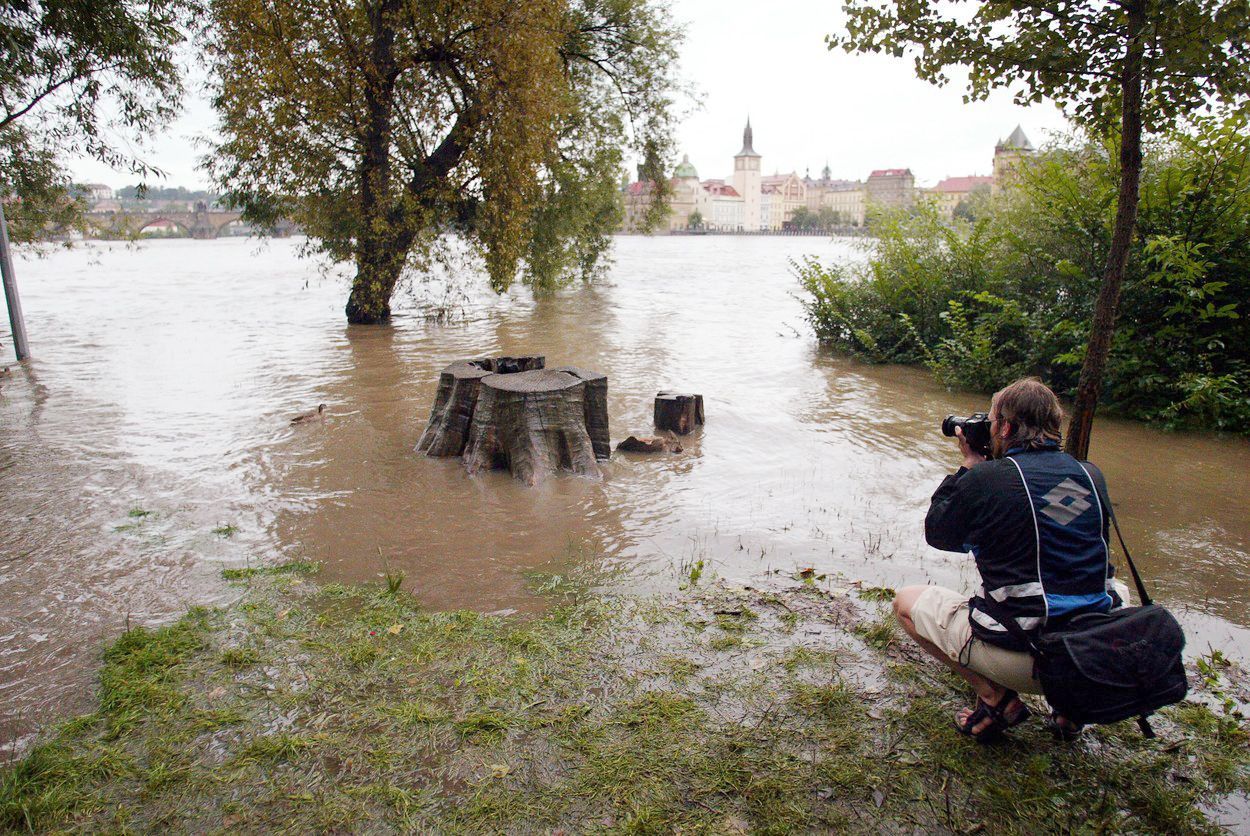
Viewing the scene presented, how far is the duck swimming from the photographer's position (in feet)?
33.0

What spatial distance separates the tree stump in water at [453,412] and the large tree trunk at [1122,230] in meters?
5.38

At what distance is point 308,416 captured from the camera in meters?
10.2

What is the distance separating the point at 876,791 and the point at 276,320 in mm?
22450

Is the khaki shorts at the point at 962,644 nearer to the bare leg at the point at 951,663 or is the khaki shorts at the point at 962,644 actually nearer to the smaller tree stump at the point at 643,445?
the bare leg at the point at 951,663

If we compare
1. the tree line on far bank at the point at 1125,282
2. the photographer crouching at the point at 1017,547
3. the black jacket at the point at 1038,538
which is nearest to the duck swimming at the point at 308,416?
the photographer crouching at the point at 1017,547

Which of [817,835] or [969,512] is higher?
[969,512]

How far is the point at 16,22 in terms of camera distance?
28.6ft

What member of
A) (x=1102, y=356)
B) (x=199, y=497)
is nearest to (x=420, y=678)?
(x=199, y=497)

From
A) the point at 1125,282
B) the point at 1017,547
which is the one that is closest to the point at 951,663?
the point at 1017,547

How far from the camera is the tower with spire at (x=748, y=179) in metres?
196

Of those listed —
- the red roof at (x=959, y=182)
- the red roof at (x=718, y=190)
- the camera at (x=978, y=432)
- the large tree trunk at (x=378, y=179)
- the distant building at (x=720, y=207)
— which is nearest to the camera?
the camera at (x=978, y=432)

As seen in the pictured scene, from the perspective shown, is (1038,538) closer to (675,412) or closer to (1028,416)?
(1028,416)

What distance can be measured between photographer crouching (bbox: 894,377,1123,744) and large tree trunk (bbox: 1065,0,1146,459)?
2746 mm

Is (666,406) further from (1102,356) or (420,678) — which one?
(420,678)
